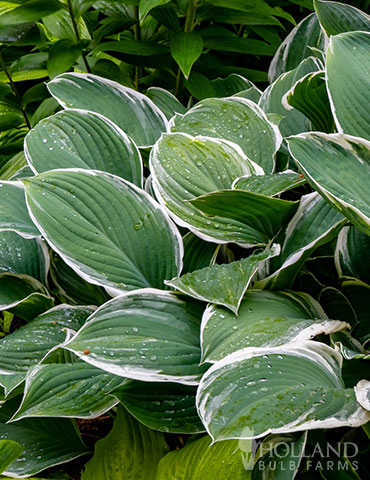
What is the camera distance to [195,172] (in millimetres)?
865

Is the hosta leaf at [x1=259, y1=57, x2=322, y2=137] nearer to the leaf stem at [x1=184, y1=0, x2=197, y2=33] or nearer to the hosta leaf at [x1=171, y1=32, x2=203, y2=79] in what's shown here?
the hosta leaf at [x1=171, y1=32, x2=203, y2=79]

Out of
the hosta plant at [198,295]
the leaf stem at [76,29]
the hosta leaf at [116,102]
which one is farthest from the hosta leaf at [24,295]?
the leaf stem at [76,29]

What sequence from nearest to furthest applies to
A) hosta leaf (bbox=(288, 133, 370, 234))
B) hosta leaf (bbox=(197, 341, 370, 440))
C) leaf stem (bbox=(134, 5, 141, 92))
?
hosta leaf (bbox=(197, 341, 370, 440)) < hosta leaf (bbox=(288, 133, 370, 234)) < leaf stem (bbox=(134, 5, 141, 92))

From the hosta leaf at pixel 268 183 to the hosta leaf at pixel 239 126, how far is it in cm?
12

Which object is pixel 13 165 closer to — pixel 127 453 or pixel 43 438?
pixel 43 438

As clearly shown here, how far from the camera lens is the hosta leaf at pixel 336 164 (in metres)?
0.69

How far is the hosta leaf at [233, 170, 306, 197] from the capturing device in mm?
799

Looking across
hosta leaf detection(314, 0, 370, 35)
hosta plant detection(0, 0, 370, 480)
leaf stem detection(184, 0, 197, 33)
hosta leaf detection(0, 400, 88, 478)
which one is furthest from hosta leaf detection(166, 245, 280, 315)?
leaf stem detection(184, 0, 197, 33)

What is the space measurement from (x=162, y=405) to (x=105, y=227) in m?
0.27

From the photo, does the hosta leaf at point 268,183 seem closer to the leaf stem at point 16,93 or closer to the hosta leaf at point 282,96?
the hosta leaf at point 282,96

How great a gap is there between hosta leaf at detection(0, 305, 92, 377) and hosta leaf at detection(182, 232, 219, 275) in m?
0.19

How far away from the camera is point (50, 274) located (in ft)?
3.33

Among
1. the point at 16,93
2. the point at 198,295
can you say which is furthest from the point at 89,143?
the point at 16,93

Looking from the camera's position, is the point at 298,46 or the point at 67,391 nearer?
the point at 67,391
